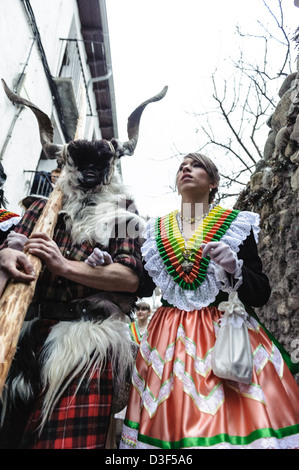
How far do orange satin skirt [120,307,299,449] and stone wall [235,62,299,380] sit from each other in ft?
3.94

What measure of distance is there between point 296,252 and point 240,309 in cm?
144

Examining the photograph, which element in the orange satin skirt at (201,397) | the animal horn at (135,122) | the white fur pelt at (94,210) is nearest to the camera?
the orange satin skirt at (201,397)

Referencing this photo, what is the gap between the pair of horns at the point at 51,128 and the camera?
1979mm

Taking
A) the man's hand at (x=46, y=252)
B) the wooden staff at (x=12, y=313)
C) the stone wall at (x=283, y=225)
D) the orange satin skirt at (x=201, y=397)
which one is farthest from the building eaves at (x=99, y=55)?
the orange satin skirt at (x=201, y=397)

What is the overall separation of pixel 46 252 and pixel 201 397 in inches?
33.7

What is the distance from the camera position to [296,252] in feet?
8.42

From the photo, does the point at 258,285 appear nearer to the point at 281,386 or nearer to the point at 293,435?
the point at 281,386

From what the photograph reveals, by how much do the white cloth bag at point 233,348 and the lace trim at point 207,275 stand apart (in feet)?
0.44

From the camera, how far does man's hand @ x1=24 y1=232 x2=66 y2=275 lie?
1349mm

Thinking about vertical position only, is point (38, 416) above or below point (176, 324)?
below

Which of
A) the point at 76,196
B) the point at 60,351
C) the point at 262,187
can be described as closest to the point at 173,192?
the point at 262,187

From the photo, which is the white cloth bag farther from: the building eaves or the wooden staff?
the building eaves

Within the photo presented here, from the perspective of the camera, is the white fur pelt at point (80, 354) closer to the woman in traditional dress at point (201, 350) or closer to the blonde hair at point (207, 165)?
the woman in traditional dress at point (201, 350)

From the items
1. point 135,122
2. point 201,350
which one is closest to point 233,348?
point 201,350
